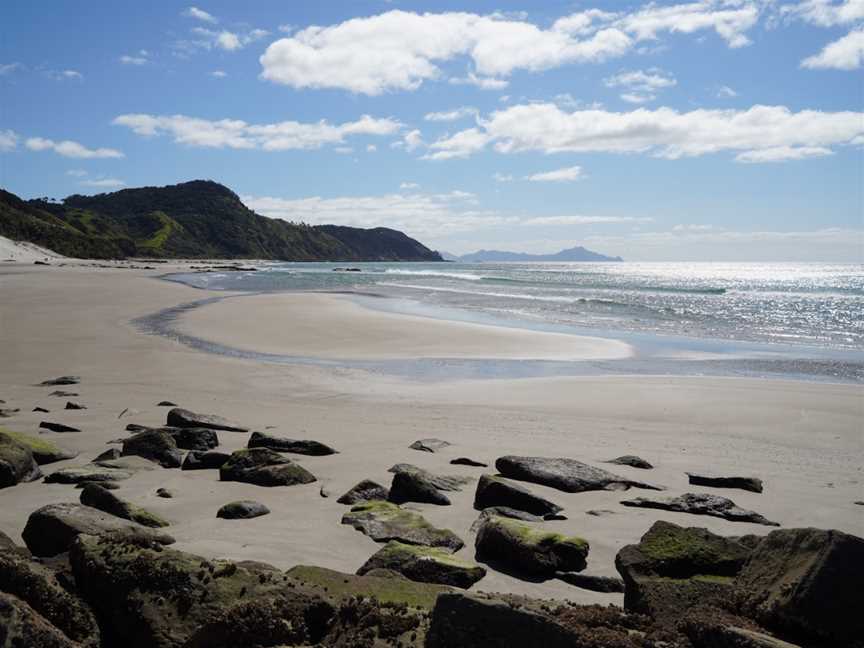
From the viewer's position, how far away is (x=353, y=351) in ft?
75.2

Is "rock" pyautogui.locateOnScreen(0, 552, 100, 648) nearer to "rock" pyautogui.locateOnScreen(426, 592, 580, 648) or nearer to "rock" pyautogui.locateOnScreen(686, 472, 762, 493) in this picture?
"rock" pyautogui.locateOnScreen(426, 592, 580, 648)

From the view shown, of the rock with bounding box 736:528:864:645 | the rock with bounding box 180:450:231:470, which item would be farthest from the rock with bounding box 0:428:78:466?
the rock with bounding box 736:528:864:645

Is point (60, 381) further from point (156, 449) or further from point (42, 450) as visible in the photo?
point (156, 449)

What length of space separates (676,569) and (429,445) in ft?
19.5

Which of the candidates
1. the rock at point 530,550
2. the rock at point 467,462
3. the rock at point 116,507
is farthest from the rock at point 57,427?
the rock at point 530,550

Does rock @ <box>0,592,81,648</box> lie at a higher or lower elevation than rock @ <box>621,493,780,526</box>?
higher

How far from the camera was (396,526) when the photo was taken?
665 centimetres

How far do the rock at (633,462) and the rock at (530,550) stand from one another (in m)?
4.03

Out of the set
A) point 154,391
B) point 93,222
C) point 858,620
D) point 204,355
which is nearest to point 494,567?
point 858,620

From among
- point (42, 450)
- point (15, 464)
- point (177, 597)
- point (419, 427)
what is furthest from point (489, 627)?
point (419, 427)

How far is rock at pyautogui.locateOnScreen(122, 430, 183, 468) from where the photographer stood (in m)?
9.16

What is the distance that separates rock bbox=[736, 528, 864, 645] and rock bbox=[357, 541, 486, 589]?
6.75 feet

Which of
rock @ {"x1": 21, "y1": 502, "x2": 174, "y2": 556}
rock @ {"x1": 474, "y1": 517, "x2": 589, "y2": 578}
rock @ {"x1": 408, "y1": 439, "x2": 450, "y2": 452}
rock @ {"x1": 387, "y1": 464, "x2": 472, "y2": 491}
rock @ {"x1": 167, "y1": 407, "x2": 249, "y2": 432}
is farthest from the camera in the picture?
rock @ {"x1": 167, "y1": 407, "x2": 249, "y2": 432}

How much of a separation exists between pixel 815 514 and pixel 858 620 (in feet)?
15.6
